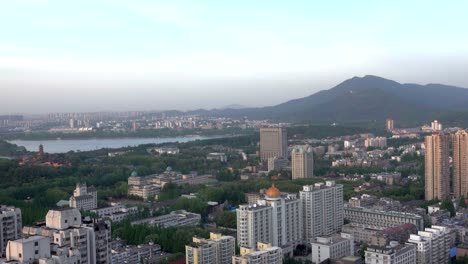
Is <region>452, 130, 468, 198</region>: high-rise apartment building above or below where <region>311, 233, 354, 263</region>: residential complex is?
above

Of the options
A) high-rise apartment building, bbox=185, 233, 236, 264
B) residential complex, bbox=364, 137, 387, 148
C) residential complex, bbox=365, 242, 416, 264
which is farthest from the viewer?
residential complex, bbox=364, 137, 387, 148

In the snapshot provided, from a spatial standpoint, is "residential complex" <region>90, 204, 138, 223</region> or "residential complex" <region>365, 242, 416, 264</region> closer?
"residential complex" <region>365, 242, 416, 264</region>

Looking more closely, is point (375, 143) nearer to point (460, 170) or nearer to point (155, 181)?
point (460, 170)

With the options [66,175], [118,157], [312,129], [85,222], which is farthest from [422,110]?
[85,222]

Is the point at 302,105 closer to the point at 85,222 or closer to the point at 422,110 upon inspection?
the point at 422,110

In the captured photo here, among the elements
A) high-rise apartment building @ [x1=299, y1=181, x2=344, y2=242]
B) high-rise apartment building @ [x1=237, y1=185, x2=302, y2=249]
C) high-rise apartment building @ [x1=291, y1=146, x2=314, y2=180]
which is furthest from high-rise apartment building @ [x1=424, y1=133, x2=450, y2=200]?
high-rise apartment building @ [x1=237, y1=185, x2=302, y2=249]

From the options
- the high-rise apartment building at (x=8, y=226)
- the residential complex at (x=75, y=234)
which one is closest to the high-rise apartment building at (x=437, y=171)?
the high-rise apartment building at (x=8, y=226)

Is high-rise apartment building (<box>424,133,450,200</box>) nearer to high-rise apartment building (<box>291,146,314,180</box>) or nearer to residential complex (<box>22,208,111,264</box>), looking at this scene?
high-rise apartment building (<box>291,146,314,180</box>)

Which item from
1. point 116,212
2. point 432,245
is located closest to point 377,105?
point 116,212
